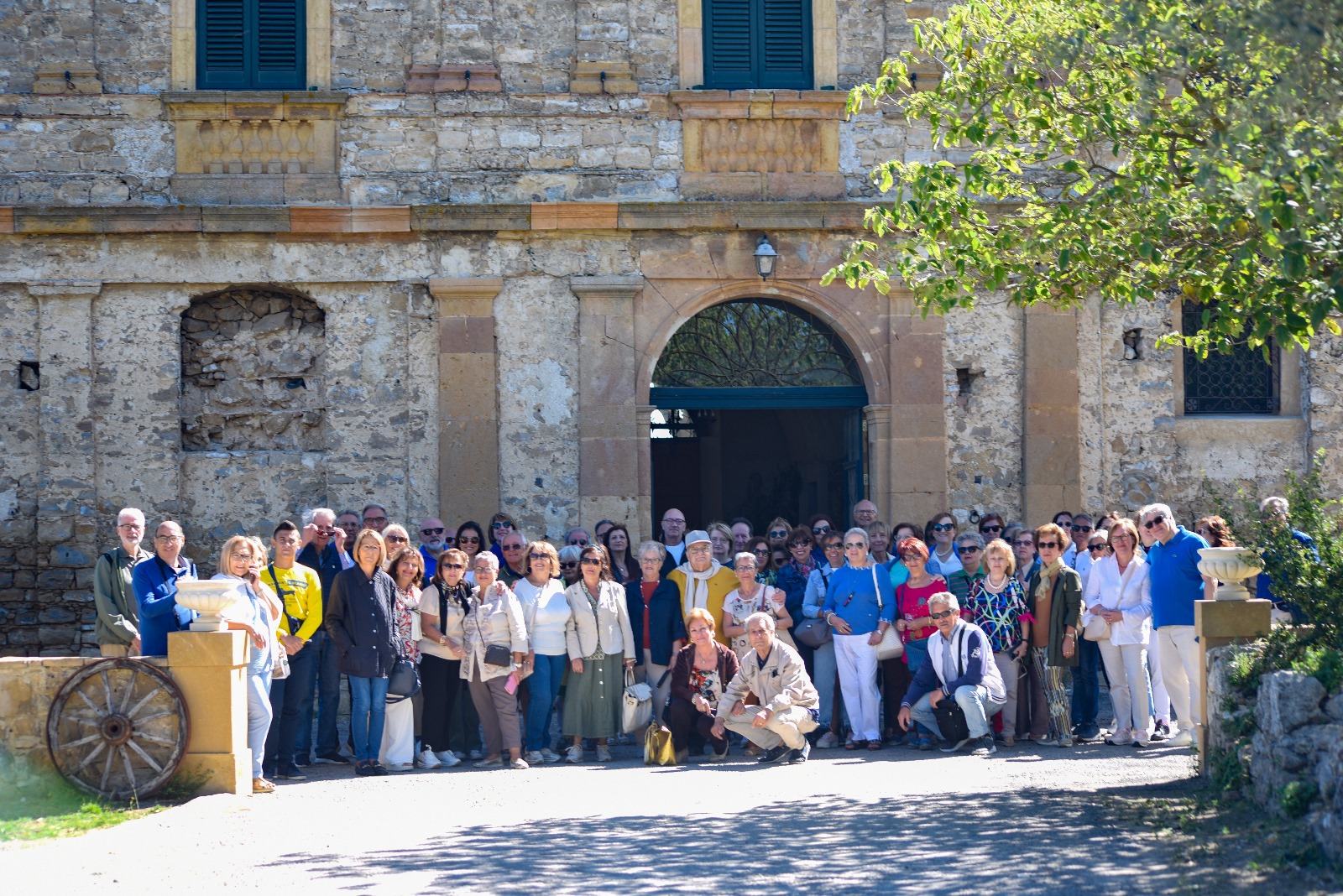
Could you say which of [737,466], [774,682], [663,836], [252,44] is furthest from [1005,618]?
[737,466]

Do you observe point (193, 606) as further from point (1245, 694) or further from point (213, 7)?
point (213, 7)

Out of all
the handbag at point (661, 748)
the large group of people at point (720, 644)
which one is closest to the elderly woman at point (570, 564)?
the large group of people at point (720, 644)

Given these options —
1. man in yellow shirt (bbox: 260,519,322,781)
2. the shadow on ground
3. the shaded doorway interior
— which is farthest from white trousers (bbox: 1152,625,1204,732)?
the shaded doorway interior

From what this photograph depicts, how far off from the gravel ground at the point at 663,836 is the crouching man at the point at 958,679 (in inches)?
16.6

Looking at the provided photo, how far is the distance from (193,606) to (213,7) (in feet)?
24.6

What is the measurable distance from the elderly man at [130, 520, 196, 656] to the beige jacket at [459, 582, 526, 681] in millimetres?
1975

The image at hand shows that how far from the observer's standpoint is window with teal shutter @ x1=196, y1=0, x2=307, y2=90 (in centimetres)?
1434

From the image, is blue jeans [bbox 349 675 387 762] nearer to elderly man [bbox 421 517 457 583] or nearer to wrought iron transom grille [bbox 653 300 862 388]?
elderly man [bbox 421 517 457 583]

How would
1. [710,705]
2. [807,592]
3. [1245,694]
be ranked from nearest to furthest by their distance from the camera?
[1245,694] → [710,705] → [807,592]

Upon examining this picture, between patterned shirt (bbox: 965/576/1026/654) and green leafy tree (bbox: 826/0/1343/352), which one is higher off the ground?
green leafy tree (bbox: 826/0/1343/352)

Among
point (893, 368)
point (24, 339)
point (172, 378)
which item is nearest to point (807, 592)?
point (893, 368)

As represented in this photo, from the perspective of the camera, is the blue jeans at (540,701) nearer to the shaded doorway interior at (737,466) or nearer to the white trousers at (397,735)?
the white trousers at (397,735)

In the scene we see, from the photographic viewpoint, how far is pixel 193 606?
8883mm

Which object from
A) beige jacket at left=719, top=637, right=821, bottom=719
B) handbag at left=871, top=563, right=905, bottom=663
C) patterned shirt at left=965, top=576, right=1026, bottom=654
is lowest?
beige jacket at left=719, top=637, right=821, bottom=719
